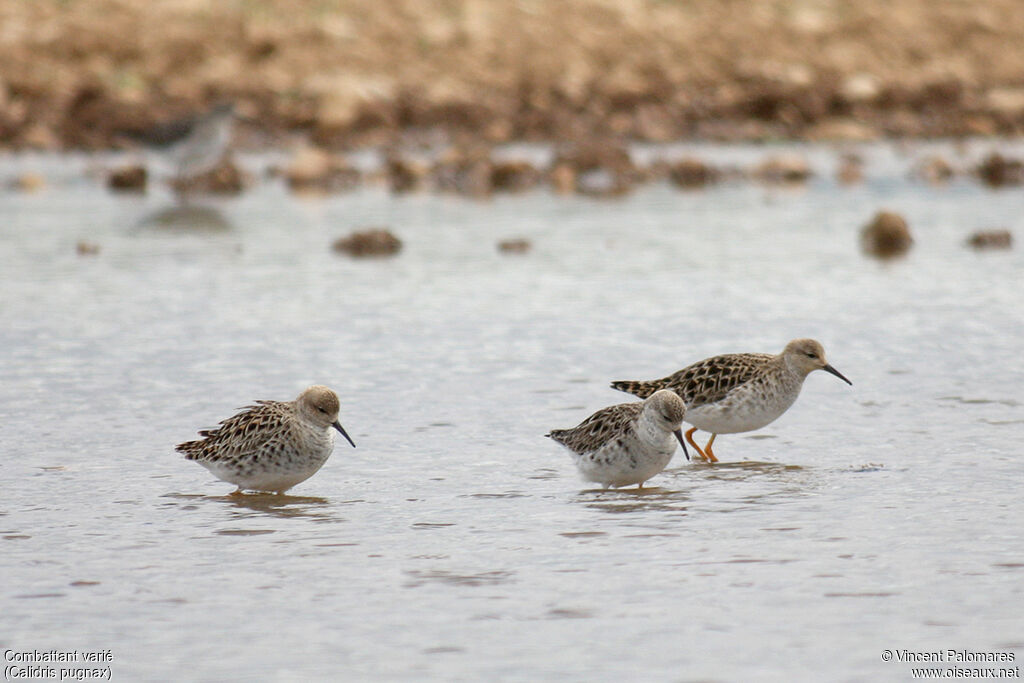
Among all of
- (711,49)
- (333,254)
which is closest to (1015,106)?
(711,49)

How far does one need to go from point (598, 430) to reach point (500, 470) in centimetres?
64

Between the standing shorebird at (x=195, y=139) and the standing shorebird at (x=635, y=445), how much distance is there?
63.3ft

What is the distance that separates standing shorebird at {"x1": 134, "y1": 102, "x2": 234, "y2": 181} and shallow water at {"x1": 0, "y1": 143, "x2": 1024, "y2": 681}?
22.3 ft

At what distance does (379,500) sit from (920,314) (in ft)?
24.7

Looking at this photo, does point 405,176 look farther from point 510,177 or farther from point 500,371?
point 500,371

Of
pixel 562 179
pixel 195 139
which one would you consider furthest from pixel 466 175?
pixel 195 139

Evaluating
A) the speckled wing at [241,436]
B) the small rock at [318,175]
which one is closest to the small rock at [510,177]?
the small rock at [318,175]

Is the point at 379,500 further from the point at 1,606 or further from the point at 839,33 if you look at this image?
the point at 839,33

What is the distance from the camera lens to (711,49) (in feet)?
143

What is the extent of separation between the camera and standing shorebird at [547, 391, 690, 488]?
379 inches

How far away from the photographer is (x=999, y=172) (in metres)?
27.8

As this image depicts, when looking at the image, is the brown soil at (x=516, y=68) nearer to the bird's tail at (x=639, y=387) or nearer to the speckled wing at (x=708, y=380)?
the bird's tail at (x=639, y=387)

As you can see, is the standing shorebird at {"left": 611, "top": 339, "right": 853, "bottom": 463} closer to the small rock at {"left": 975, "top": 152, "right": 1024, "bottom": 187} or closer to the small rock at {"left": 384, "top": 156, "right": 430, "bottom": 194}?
the small rock at {"left": 384, "top": 156, "right": 430, "bottom": 194}

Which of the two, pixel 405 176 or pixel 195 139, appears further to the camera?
pixel 195 139
